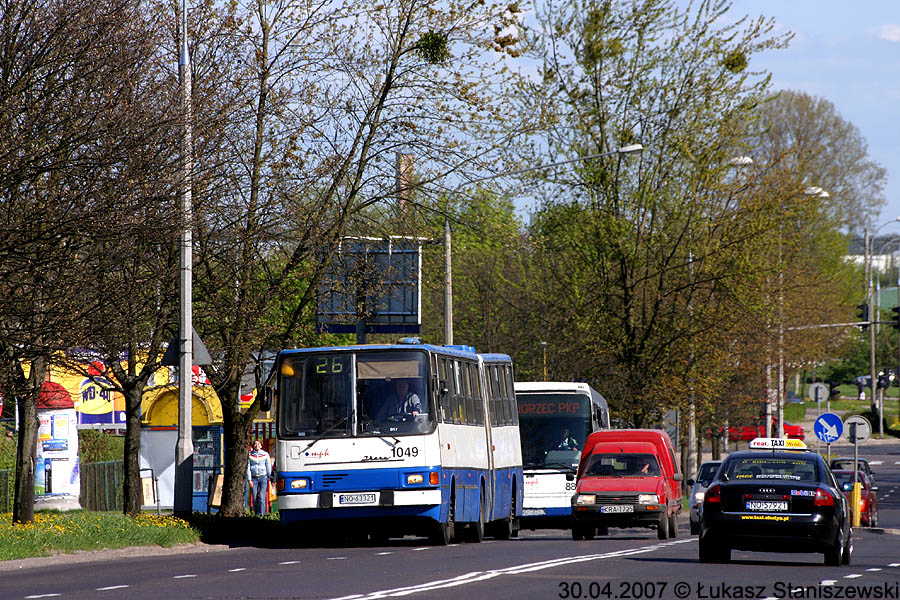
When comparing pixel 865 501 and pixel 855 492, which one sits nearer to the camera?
pixel 855 492

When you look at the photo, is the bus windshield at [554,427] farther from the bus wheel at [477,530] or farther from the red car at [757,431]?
the red car at [757,431]

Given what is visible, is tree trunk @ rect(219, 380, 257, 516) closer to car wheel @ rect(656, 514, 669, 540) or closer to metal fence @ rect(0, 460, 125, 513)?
car wheel @ rect(656, 514, 669, 540)

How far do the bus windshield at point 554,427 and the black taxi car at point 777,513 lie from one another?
15010 millimetres

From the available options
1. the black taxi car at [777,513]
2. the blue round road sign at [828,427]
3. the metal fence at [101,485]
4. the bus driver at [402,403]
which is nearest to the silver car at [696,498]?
the blue round road sign at [828,427]

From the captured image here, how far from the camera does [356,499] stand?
22578 millimetres

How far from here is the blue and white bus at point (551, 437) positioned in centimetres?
3291

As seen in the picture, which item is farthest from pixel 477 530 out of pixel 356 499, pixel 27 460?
pixel 27 460

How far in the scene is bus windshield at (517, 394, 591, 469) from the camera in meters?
33.6

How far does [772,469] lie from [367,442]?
650cm

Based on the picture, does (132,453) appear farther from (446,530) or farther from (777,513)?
(777,513)

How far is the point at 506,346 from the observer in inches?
2435

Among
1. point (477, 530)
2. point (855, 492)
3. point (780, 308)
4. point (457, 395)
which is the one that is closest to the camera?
point (457, 395)

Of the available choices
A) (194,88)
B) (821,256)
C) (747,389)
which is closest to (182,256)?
→ (194,88)

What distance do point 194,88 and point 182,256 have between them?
8.38 feet
